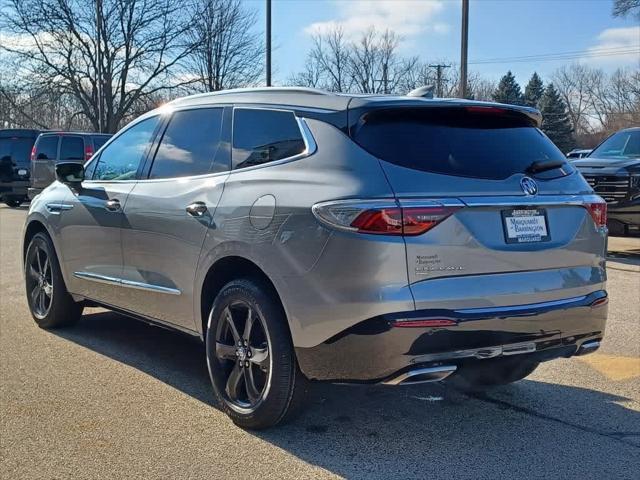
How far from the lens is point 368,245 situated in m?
3.20

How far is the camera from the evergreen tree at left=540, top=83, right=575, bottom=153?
60.6 metres

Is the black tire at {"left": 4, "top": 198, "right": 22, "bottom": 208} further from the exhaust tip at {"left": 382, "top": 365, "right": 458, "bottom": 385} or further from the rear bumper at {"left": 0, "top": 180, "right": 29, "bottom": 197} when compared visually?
the exhaust tip at {"left": 382, "top": 365, "right": 458, "bottom": 385}

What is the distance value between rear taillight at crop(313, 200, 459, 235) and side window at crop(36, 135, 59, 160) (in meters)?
16.8

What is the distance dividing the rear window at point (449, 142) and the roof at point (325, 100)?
0.05 metres

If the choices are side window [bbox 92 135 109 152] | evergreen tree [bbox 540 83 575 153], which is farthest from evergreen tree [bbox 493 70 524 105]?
side window [bbox 92 135 109 152]

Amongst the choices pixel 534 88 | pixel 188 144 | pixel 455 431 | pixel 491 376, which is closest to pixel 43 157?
pixel 188 144

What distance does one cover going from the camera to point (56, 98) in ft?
130

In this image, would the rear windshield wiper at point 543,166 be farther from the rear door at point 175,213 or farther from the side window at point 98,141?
the side window at point 98,141

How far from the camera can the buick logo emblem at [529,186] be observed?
355cm

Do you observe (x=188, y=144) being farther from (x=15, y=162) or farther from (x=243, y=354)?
(x=15, y=162)

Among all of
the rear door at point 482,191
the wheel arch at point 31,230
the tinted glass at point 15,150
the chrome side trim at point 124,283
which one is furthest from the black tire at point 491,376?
the tinted glass at point 15,150

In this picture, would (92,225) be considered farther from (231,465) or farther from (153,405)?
(231,465)

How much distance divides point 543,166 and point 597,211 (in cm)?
43

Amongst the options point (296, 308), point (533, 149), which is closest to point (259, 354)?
point (296, 308)
